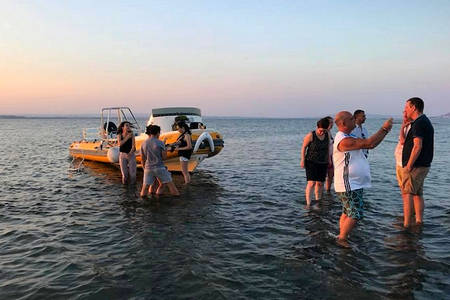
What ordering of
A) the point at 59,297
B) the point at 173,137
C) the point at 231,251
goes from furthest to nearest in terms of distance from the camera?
1. the point at 173,137
2. the point at 231,251
3. the point at 59,297

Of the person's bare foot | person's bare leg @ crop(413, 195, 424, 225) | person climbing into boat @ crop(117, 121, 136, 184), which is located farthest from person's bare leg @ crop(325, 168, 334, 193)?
person climbing into boat @ crop(117, 121, 136, 184)

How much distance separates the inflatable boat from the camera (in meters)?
11.8

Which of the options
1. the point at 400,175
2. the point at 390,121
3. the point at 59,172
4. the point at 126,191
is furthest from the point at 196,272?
the point at 59,172

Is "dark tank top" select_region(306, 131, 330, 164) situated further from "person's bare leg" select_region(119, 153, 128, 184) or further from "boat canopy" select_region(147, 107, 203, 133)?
"boat canopy" select_region(147, 107, 203, 133)

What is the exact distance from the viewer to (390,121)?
4.19 meters

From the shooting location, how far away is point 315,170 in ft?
23.4

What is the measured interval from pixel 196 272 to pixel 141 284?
735mm

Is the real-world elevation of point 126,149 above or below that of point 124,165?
above

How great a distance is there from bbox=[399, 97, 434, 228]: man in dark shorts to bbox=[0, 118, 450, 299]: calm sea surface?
864 mm

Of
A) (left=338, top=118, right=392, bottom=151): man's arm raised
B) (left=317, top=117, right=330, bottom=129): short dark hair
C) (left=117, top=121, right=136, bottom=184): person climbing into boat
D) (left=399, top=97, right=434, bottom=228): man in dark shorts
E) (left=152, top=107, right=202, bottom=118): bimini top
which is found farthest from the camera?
(left=152, top=107, right=202, bottom=118): bimini top

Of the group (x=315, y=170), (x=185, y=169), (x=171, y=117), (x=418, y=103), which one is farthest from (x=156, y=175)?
(x=171, y=117)

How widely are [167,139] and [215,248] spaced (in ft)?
22.5

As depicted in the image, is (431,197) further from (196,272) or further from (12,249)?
(12,249)

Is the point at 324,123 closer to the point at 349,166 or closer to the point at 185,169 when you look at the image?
the point at 349,166
